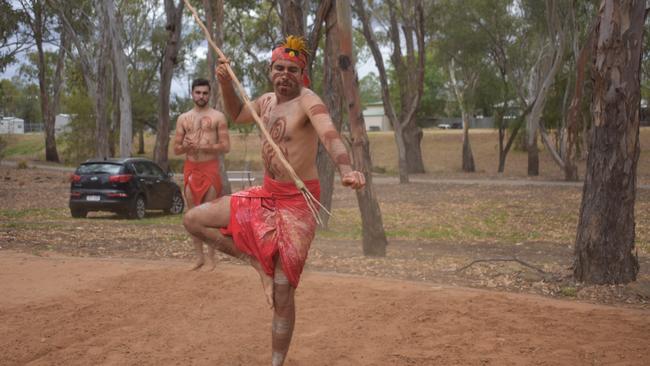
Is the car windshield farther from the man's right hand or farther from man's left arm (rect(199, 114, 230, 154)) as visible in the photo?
the man's right hand

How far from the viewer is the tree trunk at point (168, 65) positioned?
2291 cm

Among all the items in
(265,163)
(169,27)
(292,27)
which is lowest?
(265,163)

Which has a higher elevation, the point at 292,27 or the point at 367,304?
the point at 292,27

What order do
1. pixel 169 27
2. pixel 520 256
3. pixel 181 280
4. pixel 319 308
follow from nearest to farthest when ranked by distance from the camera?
pixel 319 308
pixel 181 280
pixel 520 256
pixel 169 27

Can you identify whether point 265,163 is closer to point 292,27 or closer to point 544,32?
point 292,27

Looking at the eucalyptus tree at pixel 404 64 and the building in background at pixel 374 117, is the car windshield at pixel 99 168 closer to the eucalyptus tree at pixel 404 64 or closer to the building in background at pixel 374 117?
the eucalyptus tree at pixel 404 64

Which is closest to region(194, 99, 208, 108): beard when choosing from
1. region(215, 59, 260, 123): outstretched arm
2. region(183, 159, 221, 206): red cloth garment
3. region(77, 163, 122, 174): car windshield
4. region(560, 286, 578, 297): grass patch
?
region(183, 159, 221, 206): red cloth garment

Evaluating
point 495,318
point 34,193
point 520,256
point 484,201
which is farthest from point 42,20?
point 495,318

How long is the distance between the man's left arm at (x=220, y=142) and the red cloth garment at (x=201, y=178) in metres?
0.15

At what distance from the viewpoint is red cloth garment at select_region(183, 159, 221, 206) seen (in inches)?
332

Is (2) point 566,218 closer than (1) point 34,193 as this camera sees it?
Yes

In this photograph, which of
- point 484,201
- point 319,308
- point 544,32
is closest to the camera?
point 319,308

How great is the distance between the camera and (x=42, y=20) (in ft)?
123

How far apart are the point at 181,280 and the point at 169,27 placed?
53.2 ft
